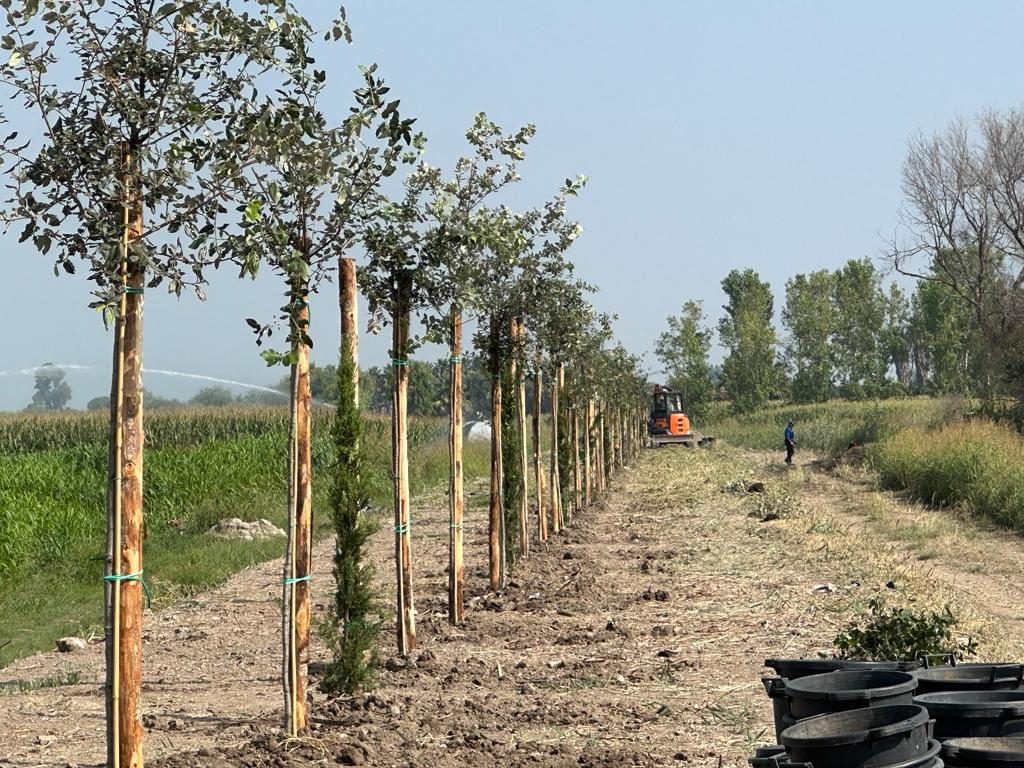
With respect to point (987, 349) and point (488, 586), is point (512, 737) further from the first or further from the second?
point (987, 349)

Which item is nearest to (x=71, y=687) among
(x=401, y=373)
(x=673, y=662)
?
(x=401, y=373)

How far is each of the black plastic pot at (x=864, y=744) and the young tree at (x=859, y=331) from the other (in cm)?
9607

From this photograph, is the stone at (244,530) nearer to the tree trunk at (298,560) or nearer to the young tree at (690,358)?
the tree trunk at (298,560)

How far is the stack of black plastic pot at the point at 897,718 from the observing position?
5023 mm

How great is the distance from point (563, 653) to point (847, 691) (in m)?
5.33

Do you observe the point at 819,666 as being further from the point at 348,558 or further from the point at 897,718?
the point at 348,558

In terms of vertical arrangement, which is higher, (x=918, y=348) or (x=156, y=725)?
(x=918, y=348)

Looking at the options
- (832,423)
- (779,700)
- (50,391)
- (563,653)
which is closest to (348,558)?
(563,653)

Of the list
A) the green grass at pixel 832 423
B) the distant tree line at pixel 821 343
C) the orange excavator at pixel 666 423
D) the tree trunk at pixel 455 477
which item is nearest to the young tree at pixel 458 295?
the tree trunk at pixel 455 477

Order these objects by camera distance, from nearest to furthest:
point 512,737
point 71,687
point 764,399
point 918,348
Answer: point 512,737 < point 71,687 < point 764,399 < point 918,348

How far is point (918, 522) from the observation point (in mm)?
22281

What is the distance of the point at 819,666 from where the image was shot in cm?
653

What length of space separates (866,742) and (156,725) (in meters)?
4.99

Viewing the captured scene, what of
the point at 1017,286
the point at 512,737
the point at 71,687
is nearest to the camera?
the point at 512,737
